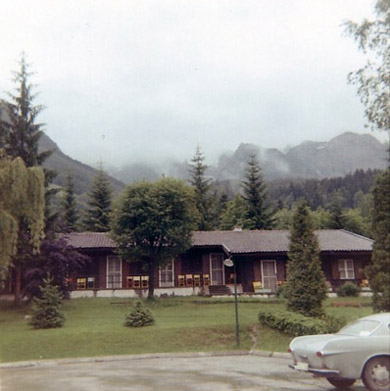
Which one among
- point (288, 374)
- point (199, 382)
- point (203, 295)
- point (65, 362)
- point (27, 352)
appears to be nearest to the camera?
point (199, 382)

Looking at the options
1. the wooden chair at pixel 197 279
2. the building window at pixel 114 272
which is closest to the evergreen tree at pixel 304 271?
the wooden chair at pixel 197 279

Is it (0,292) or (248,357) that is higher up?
(0,292)

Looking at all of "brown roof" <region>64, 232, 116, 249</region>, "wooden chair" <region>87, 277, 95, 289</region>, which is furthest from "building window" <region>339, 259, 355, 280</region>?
"wooden chair" <region>87, 277, 95, 289</region>

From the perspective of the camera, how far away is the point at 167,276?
32625mm

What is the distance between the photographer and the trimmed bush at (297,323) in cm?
1505

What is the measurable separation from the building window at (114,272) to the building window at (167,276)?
2.77 meters

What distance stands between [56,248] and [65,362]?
11221 mm

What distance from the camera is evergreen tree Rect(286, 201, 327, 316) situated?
673 inches

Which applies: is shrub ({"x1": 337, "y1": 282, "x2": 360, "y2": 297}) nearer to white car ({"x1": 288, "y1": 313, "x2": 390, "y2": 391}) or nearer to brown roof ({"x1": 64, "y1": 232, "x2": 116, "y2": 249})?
brown roof ({"x1": 64, "y1": 232, "x2": 116, "y2": 249})

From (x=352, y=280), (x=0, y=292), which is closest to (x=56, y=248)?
(x=0, y=292)

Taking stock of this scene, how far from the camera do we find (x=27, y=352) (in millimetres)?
15047

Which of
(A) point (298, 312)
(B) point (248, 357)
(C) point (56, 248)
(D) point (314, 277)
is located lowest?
(B) point (248, 357)

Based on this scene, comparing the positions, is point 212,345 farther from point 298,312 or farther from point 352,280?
point 352,280

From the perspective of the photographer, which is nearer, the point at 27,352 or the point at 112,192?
the point at 27,352
